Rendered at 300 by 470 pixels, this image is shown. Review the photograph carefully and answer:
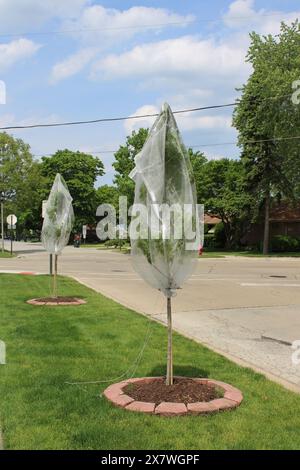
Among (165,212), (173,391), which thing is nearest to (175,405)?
(173,391)

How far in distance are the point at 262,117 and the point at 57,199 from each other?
92.9ft

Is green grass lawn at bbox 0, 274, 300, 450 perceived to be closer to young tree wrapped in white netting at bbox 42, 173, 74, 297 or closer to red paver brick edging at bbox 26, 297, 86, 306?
red paver brick edging at bbox 26, 297, 86, 306

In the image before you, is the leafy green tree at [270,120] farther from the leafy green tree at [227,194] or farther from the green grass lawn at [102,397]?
the green grass lawn at [102,397]

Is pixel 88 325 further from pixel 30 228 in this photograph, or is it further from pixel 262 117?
pixel 30 228

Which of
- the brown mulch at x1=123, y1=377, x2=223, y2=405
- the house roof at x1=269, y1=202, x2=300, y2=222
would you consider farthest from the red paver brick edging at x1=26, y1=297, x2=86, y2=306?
the house roof at x1=269, y1=202, x2=300, y2=222

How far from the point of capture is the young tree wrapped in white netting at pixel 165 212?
17.3 ft

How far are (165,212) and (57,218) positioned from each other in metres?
7.09

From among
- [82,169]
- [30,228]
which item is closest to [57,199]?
[82,169]

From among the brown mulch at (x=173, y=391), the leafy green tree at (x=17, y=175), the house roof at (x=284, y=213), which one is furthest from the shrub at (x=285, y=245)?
the brown mulch at (x=173, y=391)

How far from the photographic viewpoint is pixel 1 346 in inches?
291

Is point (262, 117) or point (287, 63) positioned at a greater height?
point (287, 63)

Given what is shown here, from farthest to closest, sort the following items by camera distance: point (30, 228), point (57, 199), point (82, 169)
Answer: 1. point (30, 228)
2. point (82, 169)
3. point (57, 199)

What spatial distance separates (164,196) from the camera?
5.29 metres

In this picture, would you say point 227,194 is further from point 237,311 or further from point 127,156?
point 237,311
